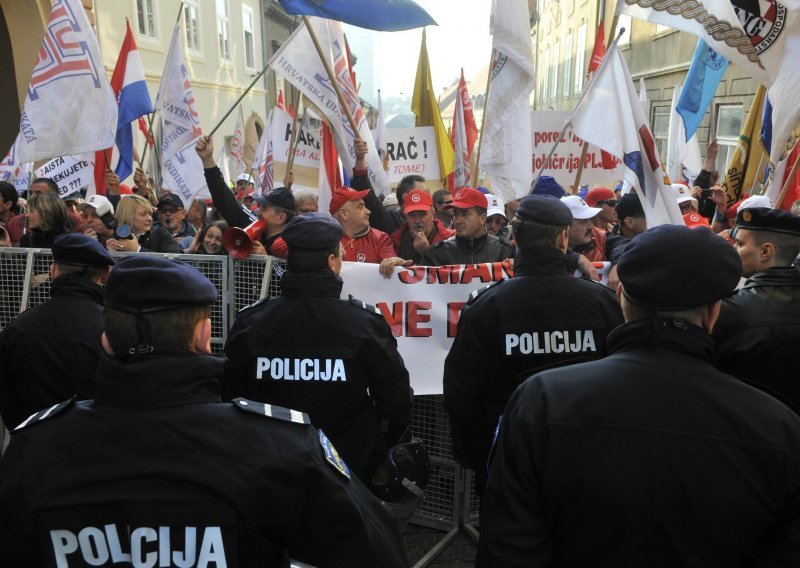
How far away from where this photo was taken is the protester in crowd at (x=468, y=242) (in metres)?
5.09

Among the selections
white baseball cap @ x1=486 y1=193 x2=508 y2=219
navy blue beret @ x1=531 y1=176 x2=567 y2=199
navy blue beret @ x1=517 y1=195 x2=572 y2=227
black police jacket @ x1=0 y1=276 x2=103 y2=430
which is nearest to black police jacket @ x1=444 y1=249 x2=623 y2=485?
navy blue beret @ x1=517 y1=195 x2=572 y2=227

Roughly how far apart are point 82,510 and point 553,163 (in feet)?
24.3

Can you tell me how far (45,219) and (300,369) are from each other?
3099 mm

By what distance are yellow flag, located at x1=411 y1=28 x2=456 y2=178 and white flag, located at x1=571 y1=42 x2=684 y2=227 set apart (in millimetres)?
3748

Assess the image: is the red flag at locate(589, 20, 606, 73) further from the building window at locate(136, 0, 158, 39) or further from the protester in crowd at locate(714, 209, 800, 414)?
the building window at locate(136, 0, 158, 39)

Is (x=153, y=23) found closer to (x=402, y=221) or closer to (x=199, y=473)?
(x=402, y=221)

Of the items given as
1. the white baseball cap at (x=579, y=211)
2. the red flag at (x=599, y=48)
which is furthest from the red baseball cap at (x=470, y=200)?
the red flag at (x=599, y=48)

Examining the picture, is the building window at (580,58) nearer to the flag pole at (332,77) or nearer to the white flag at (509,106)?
the white flag at (509,106)

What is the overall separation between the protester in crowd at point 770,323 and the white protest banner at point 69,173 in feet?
23.0

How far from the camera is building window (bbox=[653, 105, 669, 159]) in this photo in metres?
20.7

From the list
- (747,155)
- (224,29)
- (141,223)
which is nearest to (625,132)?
(747,155)

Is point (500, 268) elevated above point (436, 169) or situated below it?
below

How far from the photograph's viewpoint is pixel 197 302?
5.97ft

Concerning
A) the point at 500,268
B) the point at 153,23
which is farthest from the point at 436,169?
the point at 153,23
